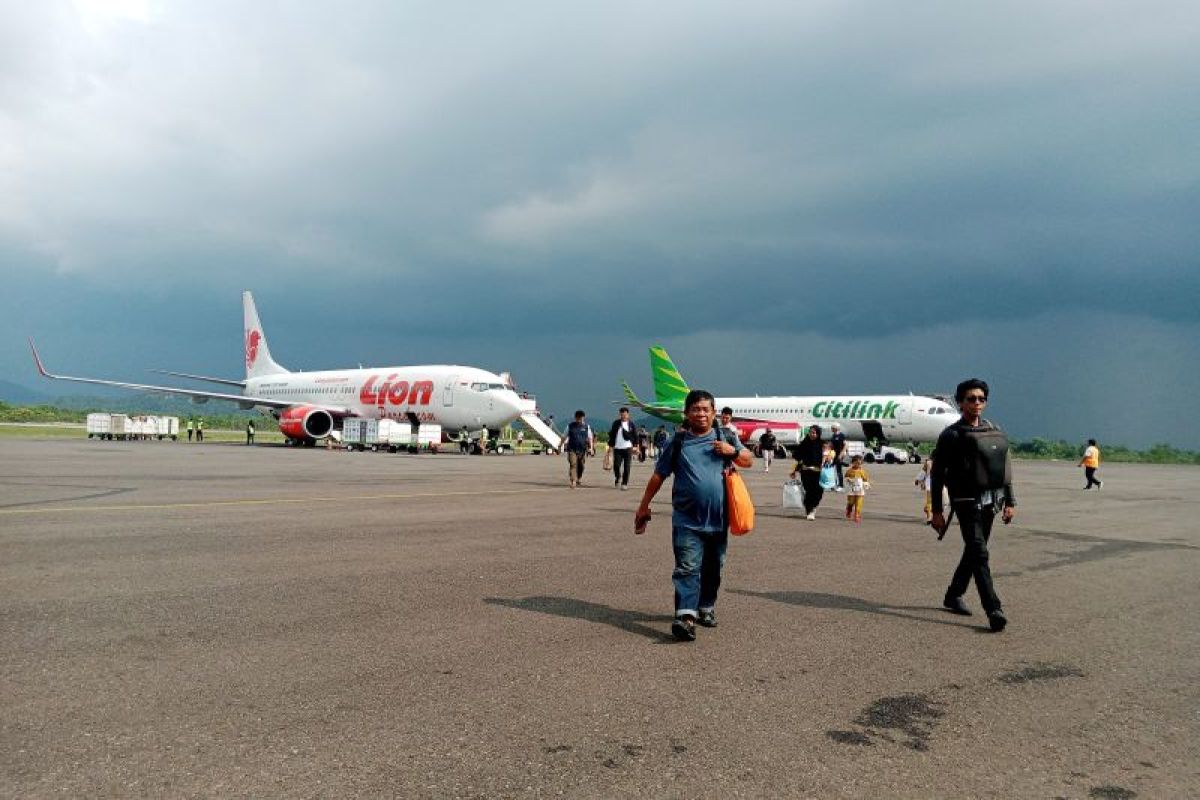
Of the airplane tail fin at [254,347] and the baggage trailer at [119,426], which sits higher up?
the airplane tail fin at [254,347]

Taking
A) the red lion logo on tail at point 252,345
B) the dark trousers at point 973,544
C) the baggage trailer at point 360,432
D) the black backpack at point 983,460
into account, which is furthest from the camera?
the red lion logo on tail at point 252,345

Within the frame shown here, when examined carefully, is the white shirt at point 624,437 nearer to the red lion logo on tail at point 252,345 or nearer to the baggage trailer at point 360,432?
the baggage trailer at point 360,432

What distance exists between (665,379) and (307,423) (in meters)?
30.4

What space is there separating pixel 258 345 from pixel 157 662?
165ft

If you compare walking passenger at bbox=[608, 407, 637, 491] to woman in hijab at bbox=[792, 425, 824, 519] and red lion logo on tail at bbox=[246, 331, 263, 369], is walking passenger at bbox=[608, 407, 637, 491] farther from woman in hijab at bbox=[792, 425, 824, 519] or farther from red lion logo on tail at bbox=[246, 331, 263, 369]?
red lion logo on tail at bbox=[246, 331, 263, 369]

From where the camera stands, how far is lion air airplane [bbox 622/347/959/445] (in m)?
44.2

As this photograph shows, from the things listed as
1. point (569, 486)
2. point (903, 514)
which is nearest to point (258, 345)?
point (569, 486)

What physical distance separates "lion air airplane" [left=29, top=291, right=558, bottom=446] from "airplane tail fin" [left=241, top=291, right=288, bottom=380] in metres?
3.49

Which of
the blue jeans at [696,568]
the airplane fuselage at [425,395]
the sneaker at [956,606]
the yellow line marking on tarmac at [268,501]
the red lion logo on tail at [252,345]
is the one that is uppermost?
the red lion logo on tail at [252,345]

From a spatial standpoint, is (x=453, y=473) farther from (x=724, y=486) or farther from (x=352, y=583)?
(x=724, y=486)

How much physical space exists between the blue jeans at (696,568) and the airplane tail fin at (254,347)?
48.8 metres

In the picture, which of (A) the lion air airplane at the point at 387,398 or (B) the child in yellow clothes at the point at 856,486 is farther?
(A) the lion air airplane at the point at 387,398

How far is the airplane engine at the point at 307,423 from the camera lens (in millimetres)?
39594

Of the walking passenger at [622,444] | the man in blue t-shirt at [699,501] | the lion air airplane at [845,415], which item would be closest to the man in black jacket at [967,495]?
the man in blue t-shirt at [699,501]
